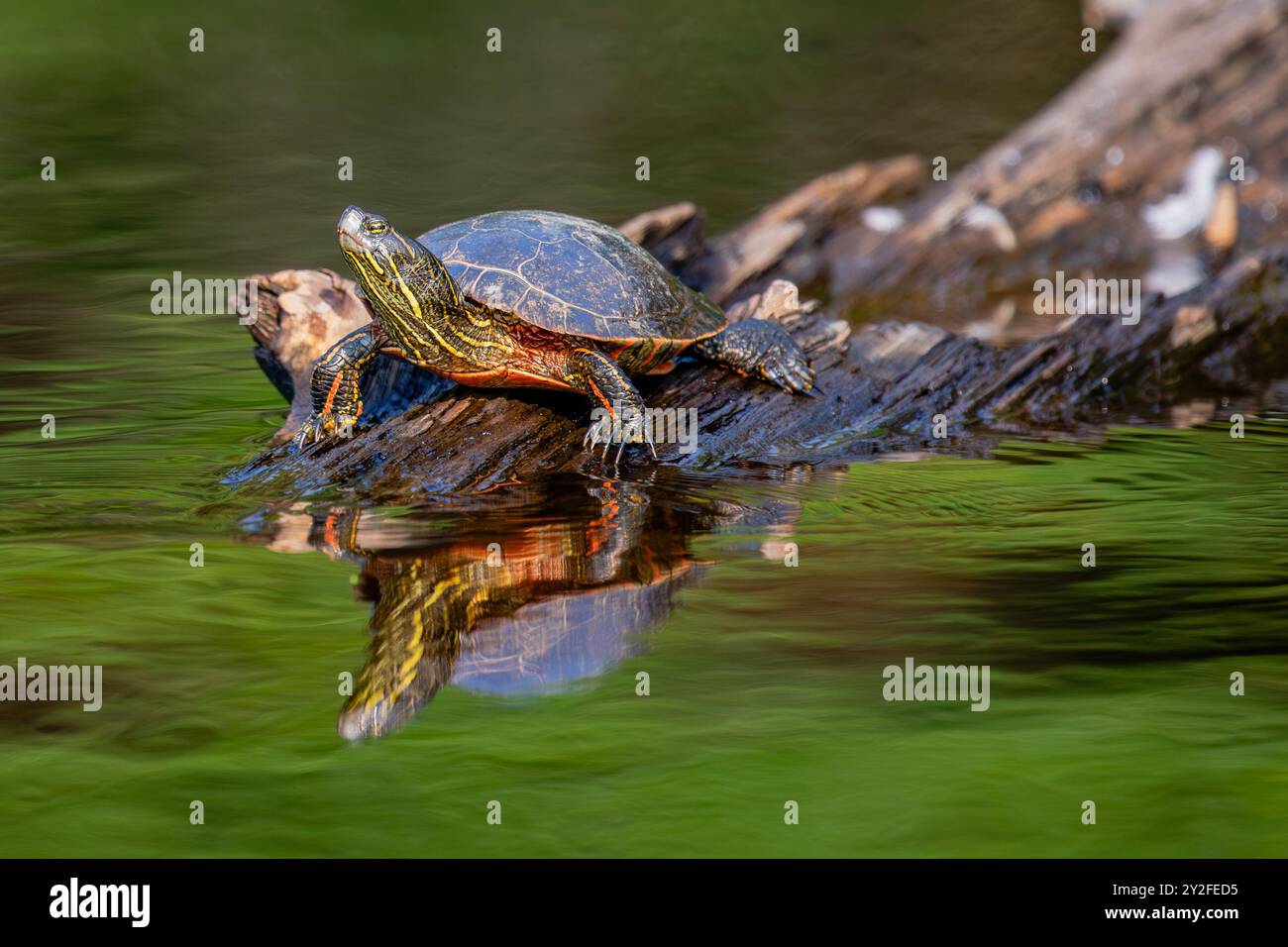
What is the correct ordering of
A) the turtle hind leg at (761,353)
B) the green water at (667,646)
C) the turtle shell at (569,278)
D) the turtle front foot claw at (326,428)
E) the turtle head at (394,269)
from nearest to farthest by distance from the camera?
the green water at (667,646) < the turtle head at (394,269) < the turtle shell at (569,278) < the turtle front foot claw at (326,428) < the turtle hind leg at (761,353)

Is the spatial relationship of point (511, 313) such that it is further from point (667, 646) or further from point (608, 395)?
point (667, 646)

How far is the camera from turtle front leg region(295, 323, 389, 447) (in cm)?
536

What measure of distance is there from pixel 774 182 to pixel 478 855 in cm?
965

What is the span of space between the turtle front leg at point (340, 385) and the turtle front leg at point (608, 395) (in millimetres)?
786

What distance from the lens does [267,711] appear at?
3.49 m

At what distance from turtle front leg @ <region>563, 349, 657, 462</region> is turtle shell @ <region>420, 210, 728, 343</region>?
12cm

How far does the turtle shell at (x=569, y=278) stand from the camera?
17.3 ft

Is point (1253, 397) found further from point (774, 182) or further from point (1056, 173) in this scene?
point (774, 182)

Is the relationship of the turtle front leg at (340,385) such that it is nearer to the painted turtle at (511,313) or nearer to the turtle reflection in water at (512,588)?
the painted turtle at (511,313)

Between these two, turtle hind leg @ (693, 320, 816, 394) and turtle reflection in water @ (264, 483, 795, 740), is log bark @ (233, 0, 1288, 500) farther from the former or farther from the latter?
turtle reflection in water @ (264, 483, 795, 740)

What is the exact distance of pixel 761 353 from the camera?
19.0 ft

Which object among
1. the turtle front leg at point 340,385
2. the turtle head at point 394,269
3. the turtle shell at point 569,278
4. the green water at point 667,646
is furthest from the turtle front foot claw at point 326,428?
the turtle shell at point 569,278

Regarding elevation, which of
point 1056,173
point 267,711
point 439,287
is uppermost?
point 1056,173
